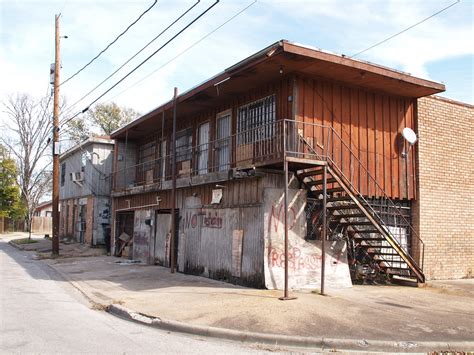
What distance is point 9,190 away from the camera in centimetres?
4341

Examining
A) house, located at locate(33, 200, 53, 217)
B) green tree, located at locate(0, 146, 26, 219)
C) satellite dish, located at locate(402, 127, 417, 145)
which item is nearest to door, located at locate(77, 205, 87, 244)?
satellite dish, located at locate(402, 127, 417, 145)

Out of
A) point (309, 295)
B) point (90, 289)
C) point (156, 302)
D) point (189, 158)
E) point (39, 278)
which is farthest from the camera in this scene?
point (189, 158)

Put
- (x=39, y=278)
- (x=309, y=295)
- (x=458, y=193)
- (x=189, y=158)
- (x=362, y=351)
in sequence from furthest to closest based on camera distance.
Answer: (x=189, y=158) < (x=458, y=193) < (x=39, y=278) < (x=309, y=295) < (x=362, y=351)

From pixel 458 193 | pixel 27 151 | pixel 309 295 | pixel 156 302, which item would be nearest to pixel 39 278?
pixel 156 302

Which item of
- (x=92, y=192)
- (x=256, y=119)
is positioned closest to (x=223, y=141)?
(x=256, y=119)

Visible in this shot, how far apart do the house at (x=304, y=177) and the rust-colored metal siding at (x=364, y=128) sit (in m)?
0.03

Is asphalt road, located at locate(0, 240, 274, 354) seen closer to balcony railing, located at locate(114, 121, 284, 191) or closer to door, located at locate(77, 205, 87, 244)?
balcony railing, located at locate(114, 121, 284, 191)

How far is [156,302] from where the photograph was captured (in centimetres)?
972

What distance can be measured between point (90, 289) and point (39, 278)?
117 inches

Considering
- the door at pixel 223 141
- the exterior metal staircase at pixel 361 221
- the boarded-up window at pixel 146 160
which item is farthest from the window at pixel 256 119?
the boarded-up window at pixel 146 160

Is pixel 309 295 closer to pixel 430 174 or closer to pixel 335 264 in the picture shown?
pixel 335 264

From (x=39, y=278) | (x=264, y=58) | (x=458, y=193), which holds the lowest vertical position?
(x=39, y=278)

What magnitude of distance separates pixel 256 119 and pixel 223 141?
2004 mm

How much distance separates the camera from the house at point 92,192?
24500 millimetres
